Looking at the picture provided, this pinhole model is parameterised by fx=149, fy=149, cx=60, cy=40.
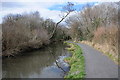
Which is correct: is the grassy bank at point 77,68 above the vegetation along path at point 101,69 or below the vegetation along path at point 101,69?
below

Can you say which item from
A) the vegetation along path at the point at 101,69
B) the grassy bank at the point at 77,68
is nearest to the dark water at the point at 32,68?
the grassy bank at the point at 77,68

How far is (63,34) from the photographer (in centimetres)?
7325

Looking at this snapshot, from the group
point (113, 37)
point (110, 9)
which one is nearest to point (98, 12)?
point (110, 9)

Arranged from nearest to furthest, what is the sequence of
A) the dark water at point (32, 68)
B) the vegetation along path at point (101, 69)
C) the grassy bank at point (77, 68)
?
1. the vegetation along path at point (101, 69)
2. the grassy bank at point (77, 68)
3. the dark water at point (32, 68)

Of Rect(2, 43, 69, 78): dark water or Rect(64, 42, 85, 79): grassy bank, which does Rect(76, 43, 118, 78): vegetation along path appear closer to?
Rect(64, 42, 85, 79): grassy bank

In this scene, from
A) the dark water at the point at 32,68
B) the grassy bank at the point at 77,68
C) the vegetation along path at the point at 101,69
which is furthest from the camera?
the dark water at the point at 32,68

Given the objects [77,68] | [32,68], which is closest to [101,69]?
[77,68]

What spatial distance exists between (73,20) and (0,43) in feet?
117

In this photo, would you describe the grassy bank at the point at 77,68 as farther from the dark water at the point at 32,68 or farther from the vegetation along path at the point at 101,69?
the dark water at the point at 32,68

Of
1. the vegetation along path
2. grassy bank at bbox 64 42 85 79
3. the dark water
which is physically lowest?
the dark water

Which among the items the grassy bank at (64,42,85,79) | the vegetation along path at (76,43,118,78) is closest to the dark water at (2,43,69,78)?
the grassy bank at (64,42,85,79)

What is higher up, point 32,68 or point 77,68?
point 77,68

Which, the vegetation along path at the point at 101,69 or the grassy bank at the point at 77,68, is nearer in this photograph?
the vegetation along path at the point at 101,69

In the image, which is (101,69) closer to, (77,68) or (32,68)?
(77,68)
